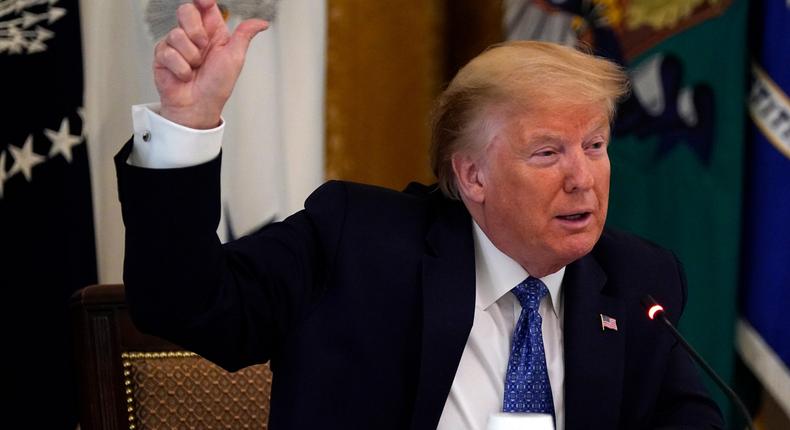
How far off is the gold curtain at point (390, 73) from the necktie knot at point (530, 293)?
931 millimetres

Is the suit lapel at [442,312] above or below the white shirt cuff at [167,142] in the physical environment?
below

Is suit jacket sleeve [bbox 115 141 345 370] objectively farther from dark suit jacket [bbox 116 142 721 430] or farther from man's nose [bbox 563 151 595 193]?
man's nose [bbox 563 151 595 193]

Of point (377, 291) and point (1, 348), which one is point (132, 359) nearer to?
point (377, 291)

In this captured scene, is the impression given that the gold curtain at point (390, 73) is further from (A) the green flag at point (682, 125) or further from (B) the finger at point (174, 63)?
(B) the finger at point (174, 63)

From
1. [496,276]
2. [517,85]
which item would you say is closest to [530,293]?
[496,276]

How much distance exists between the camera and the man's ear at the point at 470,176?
191 centimetres

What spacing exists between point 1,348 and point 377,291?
3.69 feet

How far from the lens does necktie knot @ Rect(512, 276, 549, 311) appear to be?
6.19 feet

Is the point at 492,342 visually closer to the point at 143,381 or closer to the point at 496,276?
the point at 496,276

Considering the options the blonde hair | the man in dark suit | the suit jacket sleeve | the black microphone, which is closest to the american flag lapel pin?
the man in dark suit

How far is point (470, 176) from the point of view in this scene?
6.34 ft

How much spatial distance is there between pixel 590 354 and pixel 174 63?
851mm

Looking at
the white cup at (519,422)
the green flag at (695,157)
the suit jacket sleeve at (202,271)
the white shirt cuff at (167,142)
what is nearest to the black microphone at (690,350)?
the white cup at (519,422)

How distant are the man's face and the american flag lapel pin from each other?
0.14 m
